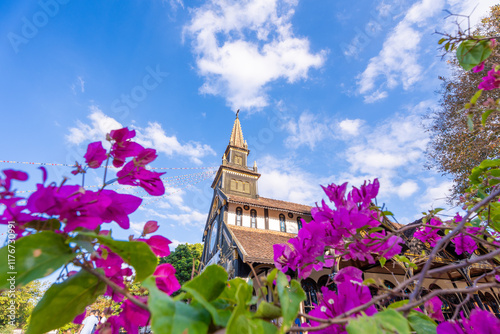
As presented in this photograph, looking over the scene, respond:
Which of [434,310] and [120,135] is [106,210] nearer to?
[120,135]

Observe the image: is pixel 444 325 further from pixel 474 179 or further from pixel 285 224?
pixel 285 224

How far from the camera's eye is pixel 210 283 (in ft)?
1.31

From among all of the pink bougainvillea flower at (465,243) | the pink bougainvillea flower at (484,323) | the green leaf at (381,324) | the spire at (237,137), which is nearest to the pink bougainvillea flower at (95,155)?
the green leaf at (381,324)

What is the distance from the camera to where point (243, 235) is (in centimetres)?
1004

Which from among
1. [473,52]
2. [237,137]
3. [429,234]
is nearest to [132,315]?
[473,52]

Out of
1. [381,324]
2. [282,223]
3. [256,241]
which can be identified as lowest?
[381,324]

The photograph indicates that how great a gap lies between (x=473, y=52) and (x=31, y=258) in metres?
1.48

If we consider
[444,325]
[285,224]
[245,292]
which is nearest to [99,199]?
[245,292]

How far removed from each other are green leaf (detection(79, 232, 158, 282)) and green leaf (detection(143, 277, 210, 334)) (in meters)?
0.06

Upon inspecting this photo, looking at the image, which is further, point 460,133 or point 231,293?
point 460,133

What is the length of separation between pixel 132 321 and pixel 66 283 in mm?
170

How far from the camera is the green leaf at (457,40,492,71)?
0.93 m

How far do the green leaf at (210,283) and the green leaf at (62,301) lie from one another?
0.61ft

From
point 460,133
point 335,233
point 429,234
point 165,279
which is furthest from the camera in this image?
point 460,133
